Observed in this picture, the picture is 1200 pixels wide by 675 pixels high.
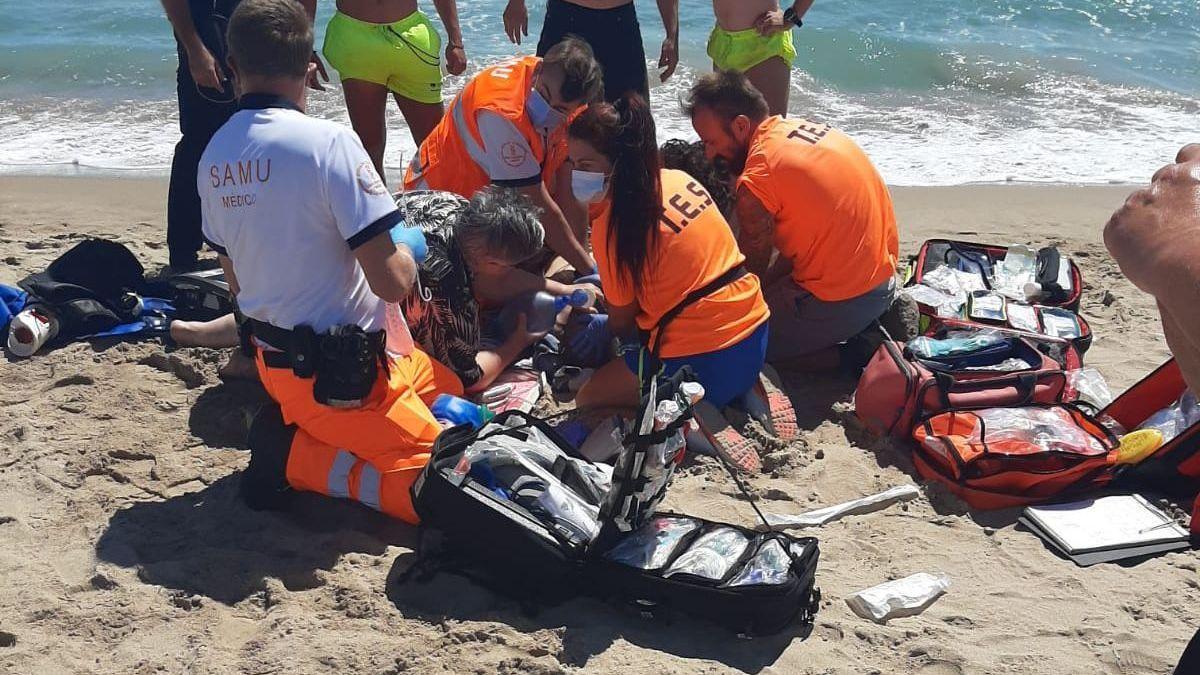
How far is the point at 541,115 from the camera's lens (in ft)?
15.5

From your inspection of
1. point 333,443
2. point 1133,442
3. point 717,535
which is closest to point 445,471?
point 333,443

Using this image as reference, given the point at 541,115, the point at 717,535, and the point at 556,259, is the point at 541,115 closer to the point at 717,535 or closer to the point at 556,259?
the point at 556,259

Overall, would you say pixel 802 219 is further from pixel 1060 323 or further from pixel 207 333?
pixel 207 333

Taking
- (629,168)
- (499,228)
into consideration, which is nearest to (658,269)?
(629,168)

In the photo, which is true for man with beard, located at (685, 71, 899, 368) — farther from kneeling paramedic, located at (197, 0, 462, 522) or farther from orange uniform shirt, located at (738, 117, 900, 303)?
kneeling paramedic, located at (197, 0, 462, 522)

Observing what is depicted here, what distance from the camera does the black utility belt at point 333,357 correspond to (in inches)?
132

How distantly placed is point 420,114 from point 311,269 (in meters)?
2.61

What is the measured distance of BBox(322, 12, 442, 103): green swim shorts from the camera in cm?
548

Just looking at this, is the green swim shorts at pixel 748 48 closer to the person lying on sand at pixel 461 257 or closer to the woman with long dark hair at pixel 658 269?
the woman with long dark hair at pixel 658 269

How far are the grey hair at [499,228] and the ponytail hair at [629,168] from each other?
0.36 meters

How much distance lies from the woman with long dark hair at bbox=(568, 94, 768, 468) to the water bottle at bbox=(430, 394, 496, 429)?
1.41ft

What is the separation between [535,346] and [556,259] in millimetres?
619

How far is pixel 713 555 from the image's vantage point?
10.3 feet

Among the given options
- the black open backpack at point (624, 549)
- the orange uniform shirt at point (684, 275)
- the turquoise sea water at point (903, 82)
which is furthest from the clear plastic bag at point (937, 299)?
the turquoise sea water at point (903, 82)
